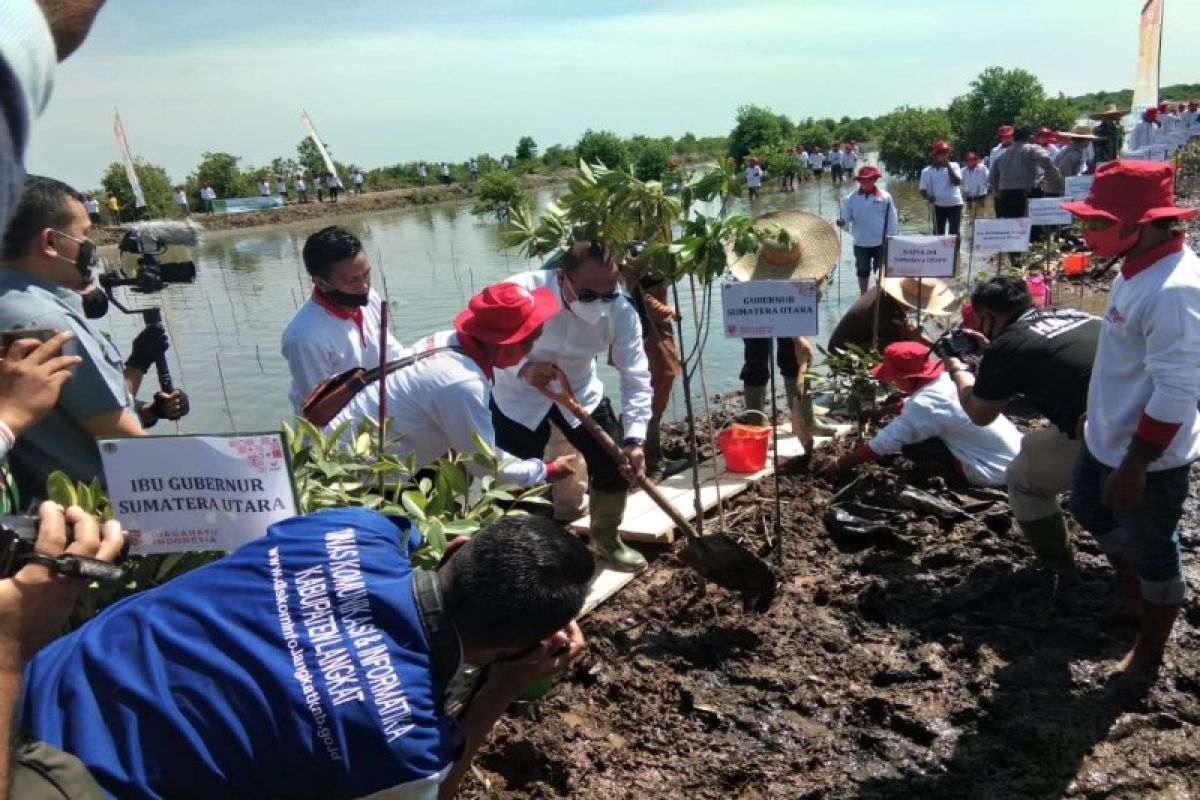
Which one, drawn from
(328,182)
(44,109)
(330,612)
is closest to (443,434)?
(330,612)

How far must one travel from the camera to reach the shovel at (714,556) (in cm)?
375

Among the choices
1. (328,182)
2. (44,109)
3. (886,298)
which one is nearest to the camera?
Result: (44,109)

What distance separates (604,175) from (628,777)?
7.33 feet

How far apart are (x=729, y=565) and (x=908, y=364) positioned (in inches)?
68.0

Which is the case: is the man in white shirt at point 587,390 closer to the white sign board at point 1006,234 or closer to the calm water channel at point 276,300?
the calm water channel at point 276,300

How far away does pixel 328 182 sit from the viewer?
134 ft

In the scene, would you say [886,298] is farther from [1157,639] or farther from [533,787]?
[533,787]

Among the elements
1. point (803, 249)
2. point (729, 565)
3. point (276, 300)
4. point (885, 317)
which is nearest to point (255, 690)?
point (729, 565)

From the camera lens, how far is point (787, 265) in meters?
5.79

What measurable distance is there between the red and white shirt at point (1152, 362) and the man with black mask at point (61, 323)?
3203 mm

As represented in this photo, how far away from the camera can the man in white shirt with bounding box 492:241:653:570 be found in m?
4.09

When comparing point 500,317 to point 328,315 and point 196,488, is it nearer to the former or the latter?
point 328,315

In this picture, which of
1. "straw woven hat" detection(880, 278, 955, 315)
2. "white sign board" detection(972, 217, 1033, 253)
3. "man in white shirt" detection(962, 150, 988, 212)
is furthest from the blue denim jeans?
"man in white shirt" detection(962, 150, 988, 212)

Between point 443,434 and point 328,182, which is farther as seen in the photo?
point 328,182
